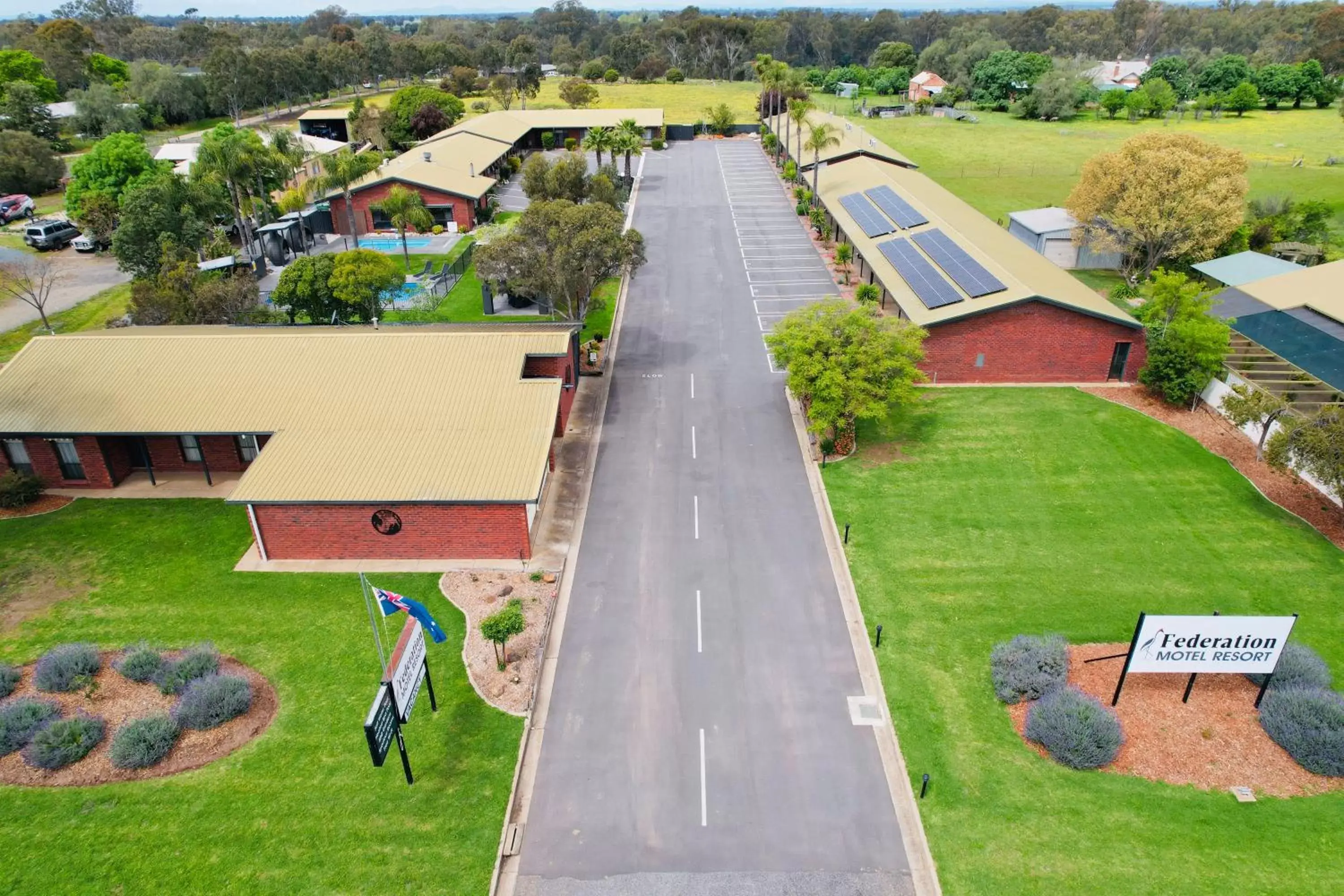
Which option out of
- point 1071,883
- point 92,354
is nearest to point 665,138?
point 92,354

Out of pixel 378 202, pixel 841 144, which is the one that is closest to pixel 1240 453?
pixel 841 144

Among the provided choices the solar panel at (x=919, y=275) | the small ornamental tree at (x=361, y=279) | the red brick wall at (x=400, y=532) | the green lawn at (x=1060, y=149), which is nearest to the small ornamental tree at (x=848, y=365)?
the solar panel at (x=919, y=275)

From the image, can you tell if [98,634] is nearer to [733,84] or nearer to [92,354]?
[92,354]

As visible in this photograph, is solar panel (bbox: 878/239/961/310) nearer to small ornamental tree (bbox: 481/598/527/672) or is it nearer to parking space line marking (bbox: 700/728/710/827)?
small ornamental tree (bbox: 481/598/527/672)

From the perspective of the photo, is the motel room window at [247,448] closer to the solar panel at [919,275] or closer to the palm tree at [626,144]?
the solar panel at [919,275]

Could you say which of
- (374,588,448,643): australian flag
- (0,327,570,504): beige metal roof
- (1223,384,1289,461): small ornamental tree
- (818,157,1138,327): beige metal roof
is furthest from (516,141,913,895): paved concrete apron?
(1223,384,1289,461): small ornamental tree

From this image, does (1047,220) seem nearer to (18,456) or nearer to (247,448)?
(247,448)
